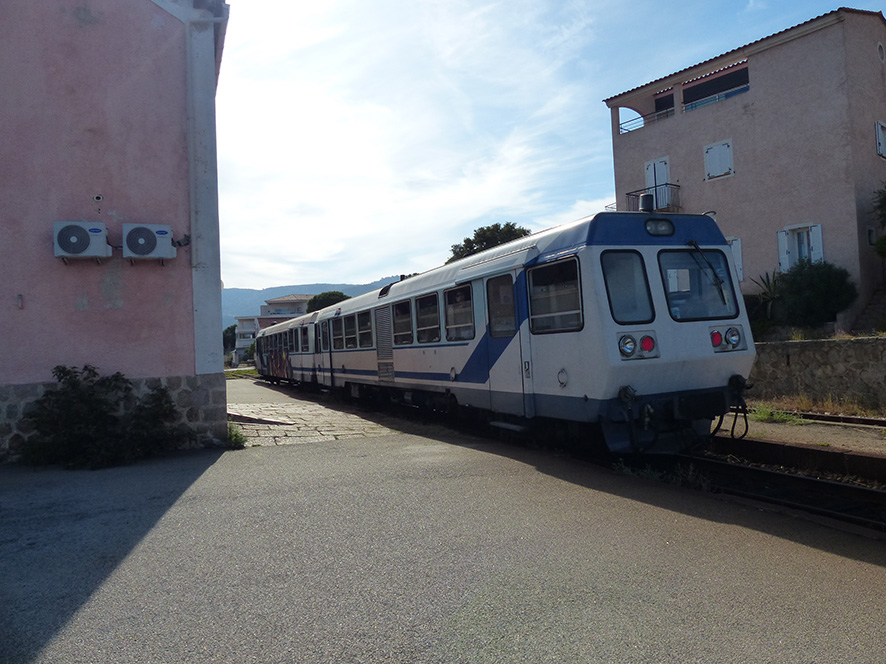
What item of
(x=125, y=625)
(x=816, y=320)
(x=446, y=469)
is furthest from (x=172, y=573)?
(x=816, y=320)

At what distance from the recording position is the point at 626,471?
7.24 meters

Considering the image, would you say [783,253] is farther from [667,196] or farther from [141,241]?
[141,241]

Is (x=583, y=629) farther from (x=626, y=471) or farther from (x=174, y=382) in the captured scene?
(x=174, y=382)

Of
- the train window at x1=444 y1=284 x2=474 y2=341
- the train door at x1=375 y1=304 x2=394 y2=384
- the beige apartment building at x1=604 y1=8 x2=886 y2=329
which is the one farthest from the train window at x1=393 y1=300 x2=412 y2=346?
the beige apartment building at x1=604 y1=8 x2=886 y2=329

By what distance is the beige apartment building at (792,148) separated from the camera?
1969cm

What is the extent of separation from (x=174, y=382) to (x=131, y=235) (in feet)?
6.91

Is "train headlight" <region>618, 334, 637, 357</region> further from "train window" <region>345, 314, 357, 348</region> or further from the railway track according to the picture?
"train window" <region>345, 314, 357, 348</region>

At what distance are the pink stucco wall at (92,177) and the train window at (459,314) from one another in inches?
148

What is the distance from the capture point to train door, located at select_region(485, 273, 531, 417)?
8.47 meters

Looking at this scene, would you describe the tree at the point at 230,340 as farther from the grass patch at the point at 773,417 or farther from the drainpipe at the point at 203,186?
the grass patch at the point at 773,417

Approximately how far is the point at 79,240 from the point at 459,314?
17.3 ft

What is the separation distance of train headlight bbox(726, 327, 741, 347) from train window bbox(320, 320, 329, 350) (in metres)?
12.6

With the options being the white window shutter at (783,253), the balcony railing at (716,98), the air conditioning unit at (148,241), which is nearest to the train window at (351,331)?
the air conditioning unit at (148,241)

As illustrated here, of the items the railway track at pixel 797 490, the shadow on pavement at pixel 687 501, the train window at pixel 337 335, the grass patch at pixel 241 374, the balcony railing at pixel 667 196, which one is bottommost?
the railway track at pixel 797 490
